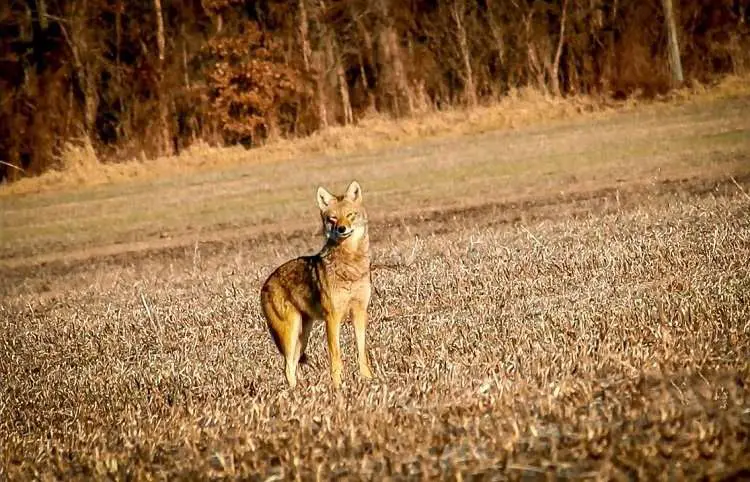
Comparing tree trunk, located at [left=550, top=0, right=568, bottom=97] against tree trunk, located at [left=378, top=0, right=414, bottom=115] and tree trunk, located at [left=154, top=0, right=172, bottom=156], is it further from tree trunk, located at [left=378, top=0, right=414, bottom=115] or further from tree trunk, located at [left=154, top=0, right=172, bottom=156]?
tree trunk, located at [left=154, top=0, right=172, bottom=156]

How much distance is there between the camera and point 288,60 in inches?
1624

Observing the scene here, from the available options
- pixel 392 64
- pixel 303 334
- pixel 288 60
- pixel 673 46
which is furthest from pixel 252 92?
pixel 303 334

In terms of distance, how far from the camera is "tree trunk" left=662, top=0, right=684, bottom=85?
3478 centimetres

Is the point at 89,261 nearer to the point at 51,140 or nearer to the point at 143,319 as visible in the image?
the point at 143,319

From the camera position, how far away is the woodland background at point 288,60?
37844 millimetres

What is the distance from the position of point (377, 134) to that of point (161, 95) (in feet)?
33.3

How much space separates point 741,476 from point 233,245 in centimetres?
1510

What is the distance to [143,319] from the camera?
37.4 ft

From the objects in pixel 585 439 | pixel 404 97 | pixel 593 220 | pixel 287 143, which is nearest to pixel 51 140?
pixel 287 143

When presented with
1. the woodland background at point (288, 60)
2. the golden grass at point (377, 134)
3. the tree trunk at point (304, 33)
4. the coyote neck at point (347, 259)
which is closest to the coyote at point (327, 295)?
the coyote neck at point (347, 259)

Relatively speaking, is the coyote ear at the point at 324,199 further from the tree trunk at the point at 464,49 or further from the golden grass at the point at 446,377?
the tree trunk at the point at 464,49

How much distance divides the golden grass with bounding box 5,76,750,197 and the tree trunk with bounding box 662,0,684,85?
3.87ft

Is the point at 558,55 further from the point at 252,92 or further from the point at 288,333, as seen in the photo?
the point at 288,333

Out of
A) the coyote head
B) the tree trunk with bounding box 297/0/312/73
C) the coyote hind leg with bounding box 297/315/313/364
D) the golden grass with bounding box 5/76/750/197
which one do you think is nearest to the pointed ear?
the coyote head
